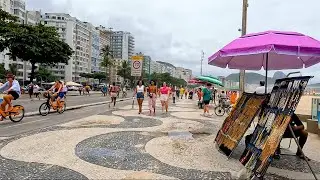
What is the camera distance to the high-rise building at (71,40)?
13255 centimetres

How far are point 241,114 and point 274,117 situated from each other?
1.64 metres

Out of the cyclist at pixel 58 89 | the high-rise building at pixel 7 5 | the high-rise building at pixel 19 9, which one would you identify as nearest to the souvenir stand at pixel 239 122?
the cyclist at pixel 58 89

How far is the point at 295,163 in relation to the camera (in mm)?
7129

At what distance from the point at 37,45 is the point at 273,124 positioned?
4165 centimetres

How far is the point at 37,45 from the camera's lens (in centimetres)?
4325

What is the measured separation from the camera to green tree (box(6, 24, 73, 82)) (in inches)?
1625

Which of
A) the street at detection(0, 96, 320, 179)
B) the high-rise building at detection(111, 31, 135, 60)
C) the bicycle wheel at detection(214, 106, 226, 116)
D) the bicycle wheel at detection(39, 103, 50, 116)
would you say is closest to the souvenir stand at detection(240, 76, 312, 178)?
the street at detection(0, 96, 320, 179)

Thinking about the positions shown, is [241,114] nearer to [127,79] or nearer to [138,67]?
[138,67]

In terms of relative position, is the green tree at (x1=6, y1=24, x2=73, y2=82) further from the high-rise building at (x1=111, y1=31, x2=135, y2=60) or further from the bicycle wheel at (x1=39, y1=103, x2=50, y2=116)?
the high-rise building at (x1=111, y1=31, x2=135, y2=60)

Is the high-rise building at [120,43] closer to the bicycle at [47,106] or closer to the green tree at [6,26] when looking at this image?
the green tree at [6,26]

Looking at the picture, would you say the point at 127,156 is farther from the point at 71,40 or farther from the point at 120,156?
the point at 71,40

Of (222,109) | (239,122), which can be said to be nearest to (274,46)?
(239,122)

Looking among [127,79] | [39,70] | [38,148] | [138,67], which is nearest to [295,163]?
[38,148]

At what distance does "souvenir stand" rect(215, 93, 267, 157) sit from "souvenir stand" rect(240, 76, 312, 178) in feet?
1.06
